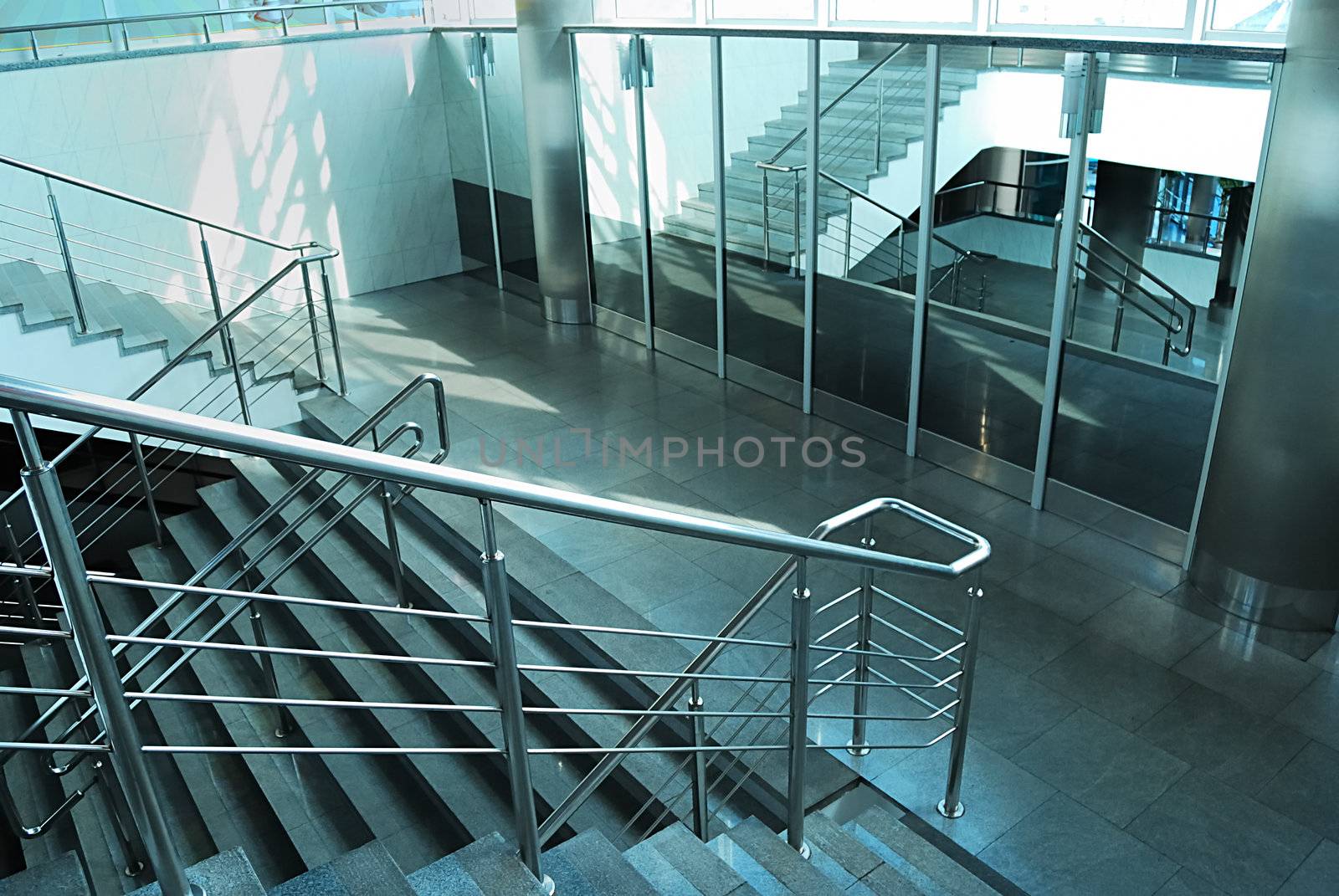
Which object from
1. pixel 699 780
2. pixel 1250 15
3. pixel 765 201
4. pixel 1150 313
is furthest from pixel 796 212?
pixel 699 780

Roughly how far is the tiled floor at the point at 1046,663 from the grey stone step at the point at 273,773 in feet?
4.97

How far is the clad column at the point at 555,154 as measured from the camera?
8180 millimetres

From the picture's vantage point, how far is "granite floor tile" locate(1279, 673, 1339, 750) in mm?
3958

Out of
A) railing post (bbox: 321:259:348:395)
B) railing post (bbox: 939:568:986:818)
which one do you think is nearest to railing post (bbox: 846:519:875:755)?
railing post (bbox: 939:568:986:818)

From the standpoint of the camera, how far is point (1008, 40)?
5094 mm

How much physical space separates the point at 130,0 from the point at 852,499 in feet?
23.5

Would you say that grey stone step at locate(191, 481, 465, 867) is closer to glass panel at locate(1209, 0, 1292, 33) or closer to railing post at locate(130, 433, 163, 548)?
railing post at locate(130, 433, 163, 548)

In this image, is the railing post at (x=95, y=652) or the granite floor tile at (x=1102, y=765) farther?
the granite floor tile at (x=1102, y=765)

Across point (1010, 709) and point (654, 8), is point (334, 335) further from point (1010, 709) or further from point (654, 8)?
point (1010, 709)

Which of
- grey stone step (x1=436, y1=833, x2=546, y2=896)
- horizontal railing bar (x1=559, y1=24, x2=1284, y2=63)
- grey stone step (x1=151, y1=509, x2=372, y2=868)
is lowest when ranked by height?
grey stone step (x1=151, y1=509, x2=372, y2=868)

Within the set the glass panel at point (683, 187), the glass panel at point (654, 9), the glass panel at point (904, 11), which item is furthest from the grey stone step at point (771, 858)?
the glass panel at point (654, 9)

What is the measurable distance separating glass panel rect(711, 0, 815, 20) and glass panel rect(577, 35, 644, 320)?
34.4 inches

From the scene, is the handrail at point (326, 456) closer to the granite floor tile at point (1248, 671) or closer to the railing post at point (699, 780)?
the railing post at point (699, 780)

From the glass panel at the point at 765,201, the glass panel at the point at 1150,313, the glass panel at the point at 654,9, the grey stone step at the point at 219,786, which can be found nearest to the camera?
the grey stone step at the point at 219,786
